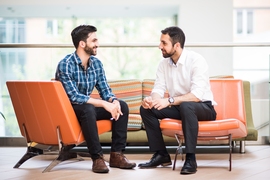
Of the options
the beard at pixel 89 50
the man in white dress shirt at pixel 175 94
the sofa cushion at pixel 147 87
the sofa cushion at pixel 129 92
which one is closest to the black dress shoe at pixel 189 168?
the man in white dress shirt at pixel 175 94

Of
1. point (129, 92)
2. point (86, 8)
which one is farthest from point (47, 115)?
point (86, 8)

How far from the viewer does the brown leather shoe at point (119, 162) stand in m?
3.93

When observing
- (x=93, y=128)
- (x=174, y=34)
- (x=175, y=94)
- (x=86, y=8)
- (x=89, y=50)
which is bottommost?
(x=93, y=128)

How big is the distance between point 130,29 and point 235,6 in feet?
9.33

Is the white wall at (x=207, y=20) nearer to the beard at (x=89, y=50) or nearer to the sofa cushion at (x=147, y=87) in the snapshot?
the sofa cushion at (x=147, y=87)

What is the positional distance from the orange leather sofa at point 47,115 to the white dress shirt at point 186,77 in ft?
1.83

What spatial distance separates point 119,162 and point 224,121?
2.70 ft

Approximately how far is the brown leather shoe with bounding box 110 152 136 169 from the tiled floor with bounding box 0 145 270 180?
0.17 ft

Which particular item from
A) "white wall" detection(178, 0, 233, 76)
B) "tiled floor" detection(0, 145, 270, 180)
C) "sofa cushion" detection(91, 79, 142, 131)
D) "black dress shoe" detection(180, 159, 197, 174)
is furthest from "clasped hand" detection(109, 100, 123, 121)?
"white wall" detection(178, 0, 233, 76)

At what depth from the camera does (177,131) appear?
3.89 meters

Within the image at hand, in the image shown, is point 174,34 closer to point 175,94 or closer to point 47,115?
point 175,94

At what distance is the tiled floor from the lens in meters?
3.63

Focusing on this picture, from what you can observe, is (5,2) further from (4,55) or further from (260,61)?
(260,61)

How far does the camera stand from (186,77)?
4.11 meters
